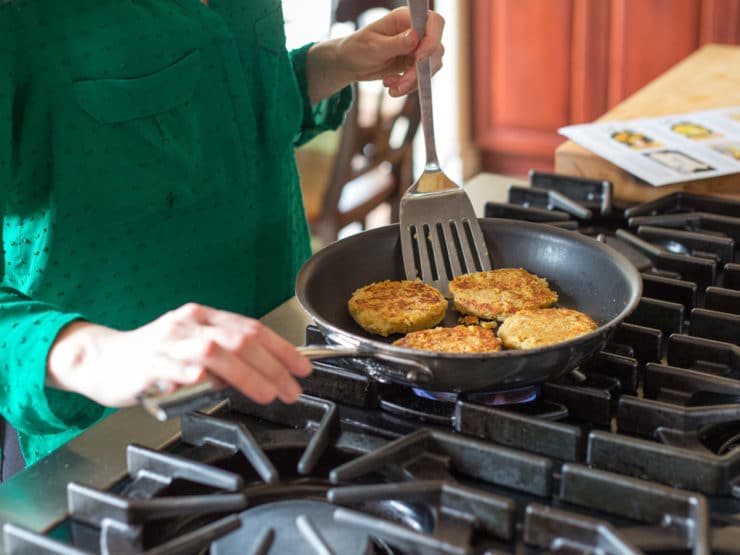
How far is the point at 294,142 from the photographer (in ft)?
4.64

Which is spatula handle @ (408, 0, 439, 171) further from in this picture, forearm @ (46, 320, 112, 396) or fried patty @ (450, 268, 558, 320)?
forearm @ (46, 320, 112, 396)

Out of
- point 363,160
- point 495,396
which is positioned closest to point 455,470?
point 495,396

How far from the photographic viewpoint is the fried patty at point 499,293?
38.5 inches

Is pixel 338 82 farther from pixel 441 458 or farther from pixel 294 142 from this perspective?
pixel 441 458

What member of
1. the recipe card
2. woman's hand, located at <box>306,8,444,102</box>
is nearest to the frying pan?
woman's hand, located at <box>306,8,444,102</box>

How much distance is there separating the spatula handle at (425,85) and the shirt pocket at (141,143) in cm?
26

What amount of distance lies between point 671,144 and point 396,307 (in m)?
0.70

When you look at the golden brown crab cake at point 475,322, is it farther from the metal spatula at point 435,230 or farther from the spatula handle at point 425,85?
the spatula handle at point 425,85

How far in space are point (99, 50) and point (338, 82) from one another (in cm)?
42

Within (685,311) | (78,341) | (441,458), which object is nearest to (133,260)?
(78,341)

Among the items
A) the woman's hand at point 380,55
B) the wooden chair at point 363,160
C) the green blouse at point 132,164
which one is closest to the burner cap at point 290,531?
the green blouse at point 132,164

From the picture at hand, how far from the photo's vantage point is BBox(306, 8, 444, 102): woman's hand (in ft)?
3.87

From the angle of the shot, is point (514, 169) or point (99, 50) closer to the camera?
point (99, 50)

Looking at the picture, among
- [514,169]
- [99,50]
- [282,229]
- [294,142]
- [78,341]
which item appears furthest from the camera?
[514,169]
